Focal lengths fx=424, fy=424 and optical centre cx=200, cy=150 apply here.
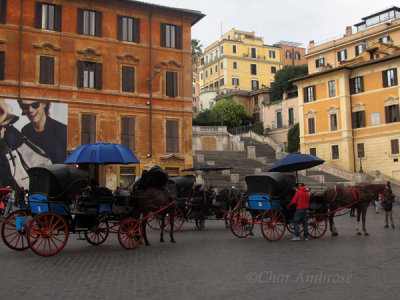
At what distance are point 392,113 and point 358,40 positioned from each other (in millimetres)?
15608

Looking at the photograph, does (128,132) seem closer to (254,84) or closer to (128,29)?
(128,29)

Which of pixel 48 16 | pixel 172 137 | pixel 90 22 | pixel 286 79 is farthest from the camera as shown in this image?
pixel 286 79

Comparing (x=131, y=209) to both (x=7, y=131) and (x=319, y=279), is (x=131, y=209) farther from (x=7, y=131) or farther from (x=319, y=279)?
(x=7, y=131)

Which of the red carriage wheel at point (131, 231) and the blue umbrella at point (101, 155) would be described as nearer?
the red carriage wheel at point (131, 231)

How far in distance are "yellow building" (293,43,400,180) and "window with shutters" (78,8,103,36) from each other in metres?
26.7

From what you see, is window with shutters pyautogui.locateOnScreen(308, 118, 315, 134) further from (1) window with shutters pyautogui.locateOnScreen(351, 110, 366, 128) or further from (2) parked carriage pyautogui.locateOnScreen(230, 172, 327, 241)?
(2) parked carriage pyautogui.locateOnScreen(230, 172, 327, 241)

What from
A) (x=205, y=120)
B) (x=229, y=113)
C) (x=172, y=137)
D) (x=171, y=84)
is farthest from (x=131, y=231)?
(x=205, y=120)

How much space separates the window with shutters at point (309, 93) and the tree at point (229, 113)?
54.3ft

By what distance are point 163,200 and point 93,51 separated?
20.4 meters

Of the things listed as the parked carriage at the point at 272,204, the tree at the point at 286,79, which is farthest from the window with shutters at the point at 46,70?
the tree at the point at 286,79

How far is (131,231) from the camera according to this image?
451 inches

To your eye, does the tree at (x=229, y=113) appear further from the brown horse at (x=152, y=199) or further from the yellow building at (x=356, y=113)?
the brown horse at (x=152, y=199)

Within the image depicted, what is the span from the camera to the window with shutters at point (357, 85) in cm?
4528

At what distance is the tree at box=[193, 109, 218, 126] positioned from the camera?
63344 millimetres
